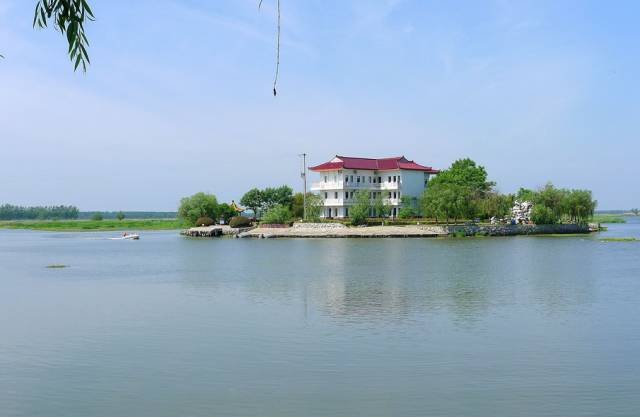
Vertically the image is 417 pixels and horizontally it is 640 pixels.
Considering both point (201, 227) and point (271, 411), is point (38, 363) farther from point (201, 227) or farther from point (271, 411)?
point (201, 227)

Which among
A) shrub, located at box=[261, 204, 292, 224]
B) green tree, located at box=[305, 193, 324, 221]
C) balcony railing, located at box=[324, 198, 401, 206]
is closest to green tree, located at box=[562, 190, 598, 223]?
balcony railing, located at box=[324, 198, 401, 206]

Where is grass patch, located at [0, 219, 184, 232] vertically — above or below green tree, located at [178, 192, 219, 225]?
below

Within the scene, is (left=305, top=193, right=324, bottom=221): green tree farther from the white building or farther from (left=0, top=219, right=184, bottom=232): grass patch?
(left=0, top=219, right=184, bottom=232): grass patch

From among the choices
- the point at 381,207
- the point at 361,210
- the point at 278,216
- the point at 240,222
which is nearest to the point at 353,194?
the point at 381,207

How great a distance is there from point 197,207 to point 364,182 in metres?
24.9

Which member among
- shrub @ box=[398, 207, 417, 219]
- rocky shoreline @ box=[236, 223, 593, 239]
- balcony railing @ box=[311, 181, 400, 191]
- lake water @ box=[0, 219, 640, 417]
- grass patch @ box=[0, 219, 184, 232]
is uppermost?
balcony railing @ box=[311, 181, 400, 191]

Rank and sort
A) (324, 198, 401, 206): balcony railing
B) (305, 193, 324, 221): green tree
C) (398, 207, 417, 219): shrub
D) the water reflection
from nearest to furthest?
the water reflection, (398, 207, 417, 219): shrub, (305, 193, 324, 221): green tree, (324, 198, 401, 206): balcony railing

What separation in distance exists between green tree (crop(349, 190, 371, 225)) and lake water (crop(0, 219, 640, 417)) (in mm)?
45834

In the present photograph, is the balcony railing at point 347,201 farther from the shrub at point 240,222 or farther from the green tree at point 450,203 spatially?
the shrub at point 240,222

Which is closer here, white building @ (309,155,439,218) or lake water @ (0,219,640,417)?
lake water @ (0,219,640,417)

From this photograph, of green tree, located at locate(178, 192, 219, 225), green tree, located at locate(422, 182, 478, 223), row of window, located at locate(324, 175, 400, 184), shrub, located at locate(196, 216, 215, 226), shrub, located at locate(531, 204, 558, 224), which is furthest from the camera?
green tree, located at locate(178, 192, 219, 225)

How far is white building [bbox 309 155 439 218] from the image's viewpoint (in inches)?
3364

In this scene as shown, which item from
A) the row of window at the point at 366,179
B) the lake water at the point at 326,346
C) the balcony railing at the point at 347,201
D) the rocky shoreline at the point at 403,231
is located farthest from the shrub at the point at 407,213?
the lake water at the point at 326,346

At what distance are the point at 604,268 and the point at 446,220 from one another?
43.7 meters
